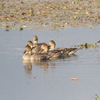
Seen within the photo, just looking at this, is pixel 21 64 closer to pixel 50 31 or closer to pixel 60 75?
pixel 60 75

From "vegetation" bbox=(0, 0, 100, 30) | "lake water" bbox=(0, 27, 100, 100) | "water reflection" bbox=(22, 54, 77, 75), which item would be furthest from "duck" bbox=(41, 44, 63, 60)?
"vegetation" bbox=(0, 0, 100, 30)

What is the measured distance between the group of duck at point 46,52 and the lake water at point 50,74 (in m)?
0.24

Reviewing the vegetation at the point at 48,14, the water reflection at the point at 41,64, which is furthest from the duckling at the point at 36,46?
the vegetation at the point at 48,14

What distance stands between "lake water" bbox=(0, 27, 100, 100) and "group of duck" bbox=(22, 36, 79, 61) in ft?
0.79

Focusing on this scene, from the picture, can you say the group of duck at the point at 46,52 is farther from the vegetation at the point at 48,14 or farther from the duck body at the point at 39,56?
the vegetation at the point at 48,14

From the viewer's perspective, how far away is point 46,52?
1509 cm

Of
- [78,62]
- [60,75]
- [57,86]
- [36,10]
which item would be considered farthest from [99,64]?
[36,10]

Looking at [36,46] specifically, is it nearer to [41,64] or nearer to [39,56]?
[39,56]

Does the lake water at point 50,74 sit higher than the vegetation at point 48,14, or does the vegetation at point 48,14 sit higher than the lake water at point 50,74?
the vegetation at point 48,14

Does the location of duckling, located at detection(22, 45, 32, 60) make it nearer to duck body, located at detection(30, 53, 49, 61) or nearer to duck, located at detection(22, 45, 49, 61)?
duck, located at detection(22, 45, 49, 61)

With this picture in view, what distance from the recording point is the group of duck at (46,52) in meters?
14.2

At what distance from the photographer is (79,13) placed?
2523 cm

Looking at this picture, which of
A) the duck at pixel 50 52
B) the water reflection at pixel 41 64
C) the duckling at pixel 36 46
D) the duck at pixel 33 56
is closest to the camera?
the water reflection at pixel 41 64

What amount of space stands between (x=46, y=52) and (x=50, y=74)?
3695mm
